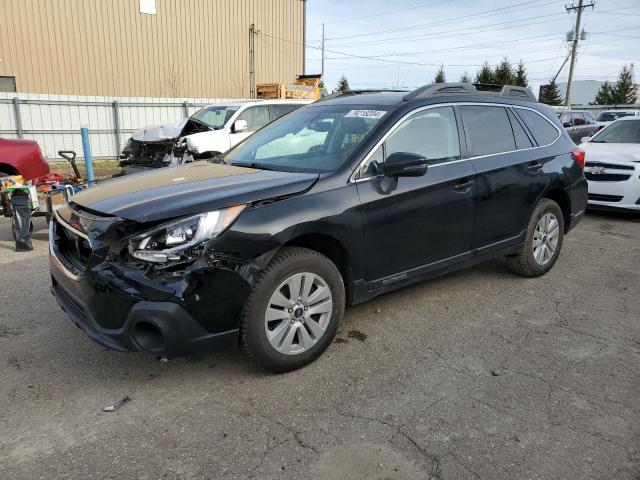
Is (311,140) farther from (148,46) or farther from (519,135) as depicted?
(148,46)

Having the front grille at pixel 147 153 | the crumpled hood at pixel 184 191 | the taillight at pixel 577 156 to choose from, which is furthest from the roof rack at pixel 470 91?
the front grille at pixel 147 153

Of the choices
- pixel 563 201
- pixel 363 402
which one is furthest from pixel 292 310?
pixel 563 201

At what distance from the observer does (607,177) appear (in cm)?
816

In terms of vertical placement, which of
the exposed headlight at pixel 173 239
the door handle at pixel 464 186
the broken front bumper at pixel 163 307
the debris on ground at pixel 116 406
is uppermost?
the door handle at pixel 464 186

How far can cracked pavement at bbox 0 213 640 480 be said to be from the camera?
2475 millimetres

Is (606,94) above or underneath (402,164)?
above

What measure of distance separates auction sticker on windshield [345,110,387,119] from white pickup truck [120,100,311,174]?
229 inches

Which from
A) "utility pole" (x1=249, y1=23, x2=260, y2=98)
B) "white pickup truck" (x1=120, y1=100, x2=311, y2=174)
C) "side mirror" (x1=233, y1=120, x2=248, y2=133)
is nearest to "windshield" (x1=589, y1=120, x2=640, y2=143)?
"white pickup truck" (x1=120, y1=100, x2=311, y2=174)

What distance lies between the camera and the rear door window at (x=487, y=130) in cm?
430

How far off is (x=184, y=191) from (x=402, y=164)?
1.42m

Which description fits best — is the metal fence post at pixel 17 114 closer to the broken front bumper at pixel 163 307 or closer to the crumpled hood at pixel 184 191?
the crumpled hood at pixel 184 191

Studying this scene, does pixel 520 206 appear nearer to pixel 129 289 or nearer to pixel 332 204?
pixel 332 204

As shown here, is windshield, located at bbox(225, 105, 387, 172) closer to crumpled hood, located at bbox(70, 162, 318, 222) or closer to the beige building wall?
crumpled hood, located at bbox(70, 162, 318, 222)

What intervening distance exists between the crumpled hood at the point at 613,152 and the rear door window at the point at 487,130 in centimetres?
454
